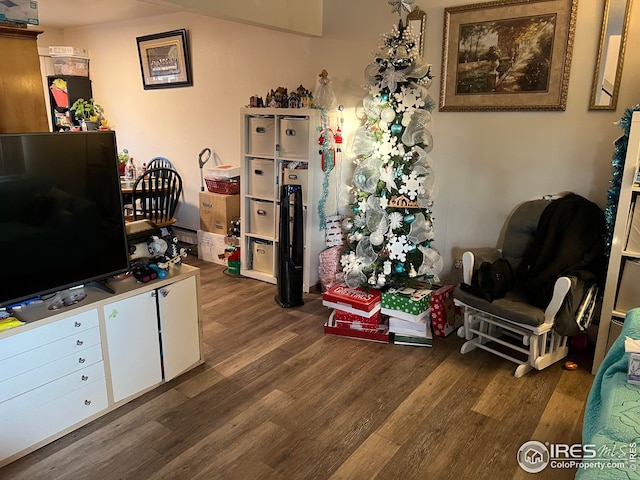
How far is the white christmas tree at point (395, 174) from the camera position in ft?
9.89

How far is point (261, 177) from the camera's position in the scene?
161 inches

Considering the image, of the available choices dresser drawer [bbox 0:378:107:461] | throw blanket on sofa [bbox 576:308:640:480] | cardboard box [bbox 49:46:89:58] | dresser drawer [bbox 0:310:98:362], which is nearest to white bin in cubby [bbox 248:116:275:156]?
dresser drawer [bbox 0:310:98:362]

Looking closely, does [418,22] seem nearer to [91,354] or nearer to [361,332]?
[361,332]

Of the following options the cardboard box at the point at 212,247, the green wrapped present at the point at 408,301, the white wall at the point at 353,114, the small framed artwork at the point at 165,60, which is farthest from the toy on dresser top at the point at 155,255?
the small framed artwork at the point at 165,60

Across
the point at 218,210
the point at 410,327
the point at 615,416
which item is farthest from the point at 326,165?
the point at 615,416

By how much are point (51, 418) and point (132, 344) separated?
465 mm

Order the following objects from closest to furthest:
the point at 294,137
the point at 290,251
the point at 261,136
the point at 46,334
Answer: the point at 46,334 < the point at 290,251 < the point at 294,137 < the point at 261,136

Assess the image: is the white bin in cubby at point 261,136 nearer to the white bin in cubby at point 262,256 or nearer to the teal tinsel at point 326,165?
the teal tinsel at point 326,165

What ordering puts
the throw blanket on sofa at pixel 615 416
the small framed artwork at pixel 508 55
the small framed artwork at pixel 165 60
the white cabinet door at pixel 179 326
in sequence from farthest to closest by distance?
1. the small framed artwork at pixel 165 60
2. the small framed artwork at pixel 508 55
3. the white cabinet door at pixel 179 326
4. the throw blanket on sofa at pixel 615 416

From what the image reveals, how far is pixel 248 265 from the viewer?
14.3 feet

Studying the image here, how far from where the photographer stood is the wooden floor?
202 centimetres

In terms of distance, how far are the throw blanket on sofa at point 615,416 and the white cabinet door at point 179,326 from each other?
198cm

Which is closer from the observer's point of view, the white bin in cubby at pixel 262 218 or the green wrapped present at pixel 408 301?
the green wrapped present at pixel 408 301

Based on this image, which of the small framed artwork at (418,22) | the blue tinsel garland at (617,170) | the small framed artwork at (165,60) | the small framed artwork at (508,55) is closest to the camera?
the blue tinsel garland at (617,170)
